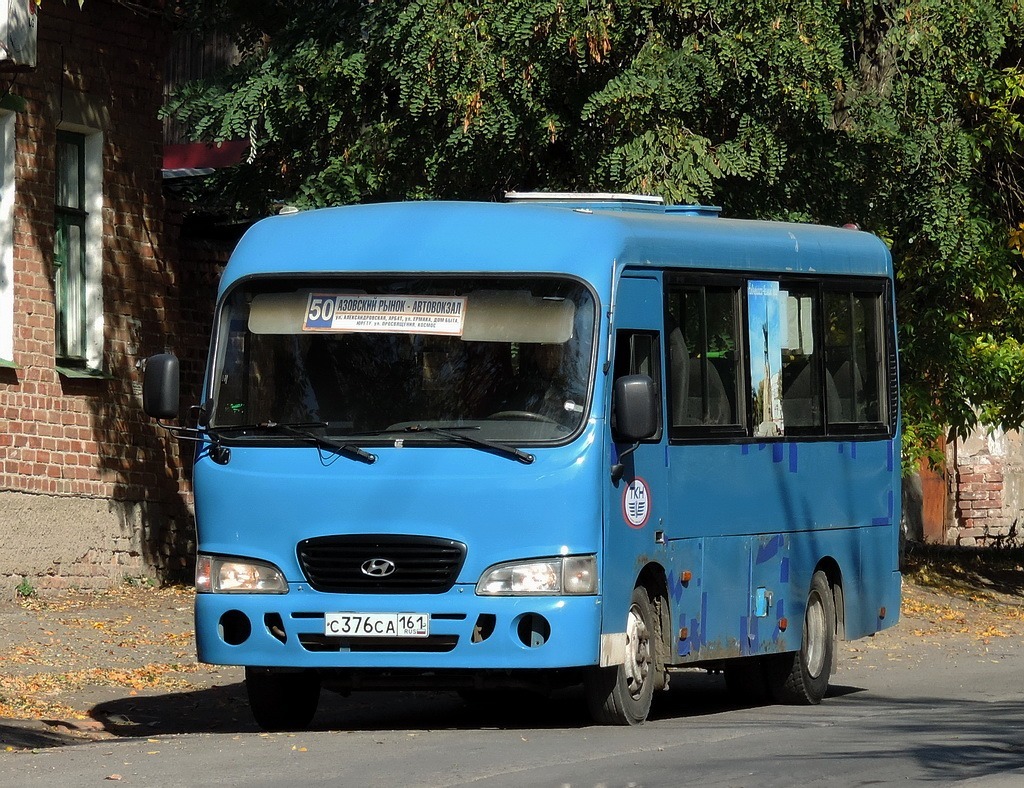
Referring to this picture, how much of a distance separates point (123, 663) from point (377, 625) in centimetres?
480

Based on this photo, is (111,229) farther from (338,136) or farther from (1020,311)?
(1020,311)

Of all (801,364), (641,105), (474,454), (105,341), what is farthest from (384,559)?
(105,341)

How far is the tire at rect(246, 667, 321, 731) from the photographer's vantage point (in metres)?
11.9

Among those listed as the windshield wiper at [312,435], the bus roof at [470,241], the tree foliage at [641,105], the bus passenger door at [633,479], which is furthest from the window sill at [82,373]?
the bus passenger door at [633,479]

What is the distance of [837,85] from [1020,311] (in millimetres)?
6045

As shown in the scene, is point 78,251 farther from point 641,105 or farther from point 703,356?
point 703,356

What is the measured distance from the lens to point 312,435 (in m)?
11.2

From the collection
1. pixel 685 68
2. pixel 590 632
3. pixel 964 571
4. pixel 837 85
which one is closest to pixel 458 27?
pixel 685 68

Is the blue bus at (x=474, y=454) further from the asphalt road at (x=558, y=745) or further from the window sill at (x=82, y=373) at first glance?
the window sill at (x=82, y=373)

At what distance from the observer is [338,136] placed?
19.8 metres

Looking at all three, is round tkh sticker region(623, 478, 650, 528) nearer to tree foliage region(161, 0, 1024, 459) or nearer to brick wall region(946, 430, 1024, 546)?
tree foliage region(161, 0, 1024, 459)

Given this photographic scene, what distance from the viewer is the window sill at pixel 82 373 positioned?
20062mm

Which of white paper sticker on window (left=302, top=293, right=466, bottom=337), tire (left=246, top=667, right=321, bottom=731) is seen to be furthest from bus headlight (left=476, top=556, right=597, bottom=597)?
tire (left=246, top=667, right=321, bottom=731)

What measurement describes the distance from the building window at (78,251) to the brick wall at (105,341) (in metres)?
0.11
